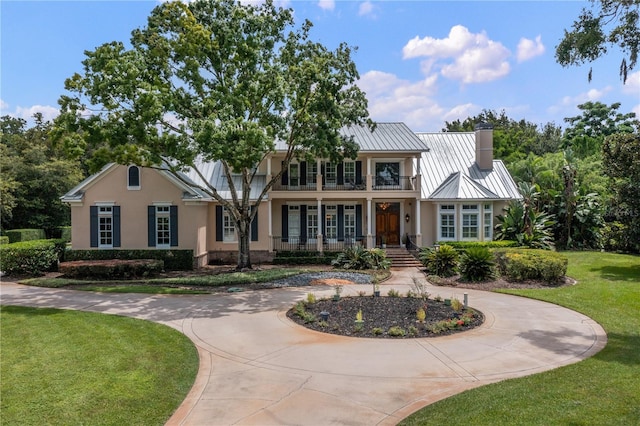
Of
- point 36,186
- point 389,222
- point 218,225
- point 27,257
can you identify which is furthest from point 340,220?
point 36,186

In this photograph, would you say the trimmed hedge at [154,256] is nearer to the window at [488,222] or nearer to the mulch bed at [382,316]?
the mulch bed at [382,316]

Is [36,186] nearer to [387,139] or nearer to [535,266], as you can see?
[387,139]

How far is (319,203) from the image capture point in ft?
76.4

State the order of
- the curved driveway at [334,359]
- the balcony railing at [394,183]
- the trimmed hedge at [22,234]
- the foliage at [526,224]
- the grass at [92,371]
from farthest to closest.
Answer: the trimmed hedge at [22,234] < the balcony railing at [394,183] < the foliage at [526,224] < the curved driveway at [334,359] < the grass at [92,371]

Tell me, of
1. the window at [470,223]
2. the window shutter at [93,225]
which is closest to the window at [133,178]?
the window shutter at [93,225]

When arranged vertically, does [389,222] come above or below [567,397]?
above

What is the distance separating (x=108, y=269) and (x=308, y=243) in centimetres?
1018

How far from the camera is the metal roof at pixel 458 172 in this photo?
23.6 metres

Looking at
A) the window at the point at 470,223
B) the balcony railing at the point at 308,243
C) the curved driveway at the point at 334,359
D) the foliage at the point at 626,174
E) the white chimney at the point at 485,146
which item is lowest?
the curved driveway at the point at 334,359

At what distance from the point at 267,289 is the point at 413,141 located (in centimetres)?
1321

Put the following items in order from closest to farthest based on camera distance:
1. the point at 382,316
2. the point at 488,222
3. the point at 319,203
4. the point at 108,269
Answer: the point at 382,316
the point at 108,269
the point at 319,203
the point at 488,222

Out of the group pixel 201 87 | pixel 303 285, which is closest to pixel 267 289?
pixel 303 285

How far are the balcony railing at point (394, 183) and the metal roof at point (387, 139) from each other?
1.75 m

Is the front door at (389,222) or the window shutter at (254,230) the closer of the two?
the window shutter at (254,230)
